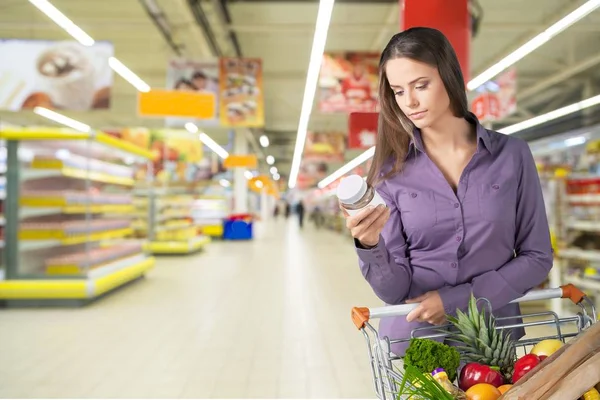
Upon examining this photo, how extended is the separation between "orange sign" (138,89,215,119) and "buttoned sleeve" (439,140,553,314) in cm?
648

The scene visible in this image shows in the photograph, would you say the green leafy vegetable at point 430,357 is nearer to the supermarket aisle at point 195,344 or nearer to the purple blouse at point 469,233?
the purple blouse at point 469,233

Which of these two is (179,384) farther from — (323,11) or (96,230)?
(96,230)

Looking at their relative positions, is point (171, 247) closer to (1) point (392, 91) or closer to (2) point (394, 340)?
(1) point (392, 91)

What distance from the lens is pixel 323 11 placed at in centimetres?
588

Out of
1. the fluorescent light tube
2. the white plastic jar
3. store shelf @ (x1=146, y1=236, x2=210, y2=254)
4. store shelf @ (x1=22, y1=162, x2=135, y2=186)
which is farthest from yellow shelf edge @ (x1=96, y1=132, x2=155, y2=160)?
the fluorescent light tube

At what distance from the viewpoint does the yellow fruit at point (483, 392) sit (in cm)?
102

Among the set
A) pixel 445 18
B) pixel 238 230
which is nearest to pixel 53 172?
pixel 445 18

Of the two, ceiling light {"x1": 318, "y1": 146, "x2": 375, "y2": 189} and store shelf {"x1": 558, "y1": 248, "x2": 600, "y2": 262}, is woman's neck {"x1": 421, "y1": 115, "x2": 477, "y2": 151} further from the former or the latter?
store shelf {"x1": 558, "y1": 248, "x2": 600, "y2": 262}

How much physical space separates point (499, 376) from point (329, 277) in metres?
8.82

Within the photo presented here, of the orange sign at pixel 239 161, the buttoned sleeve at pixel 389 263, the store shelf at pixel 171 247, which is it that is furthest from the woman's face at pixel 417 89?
the orange sign at pixel 239 161

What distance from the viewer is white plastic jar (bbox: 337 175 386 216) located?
1029 millimetres

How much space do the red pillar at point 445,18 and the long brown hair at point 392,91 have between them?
1.44 m

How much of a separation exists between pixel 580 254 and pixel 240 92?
22.2 feet

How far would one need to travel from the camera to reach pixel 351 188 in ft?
3.38
